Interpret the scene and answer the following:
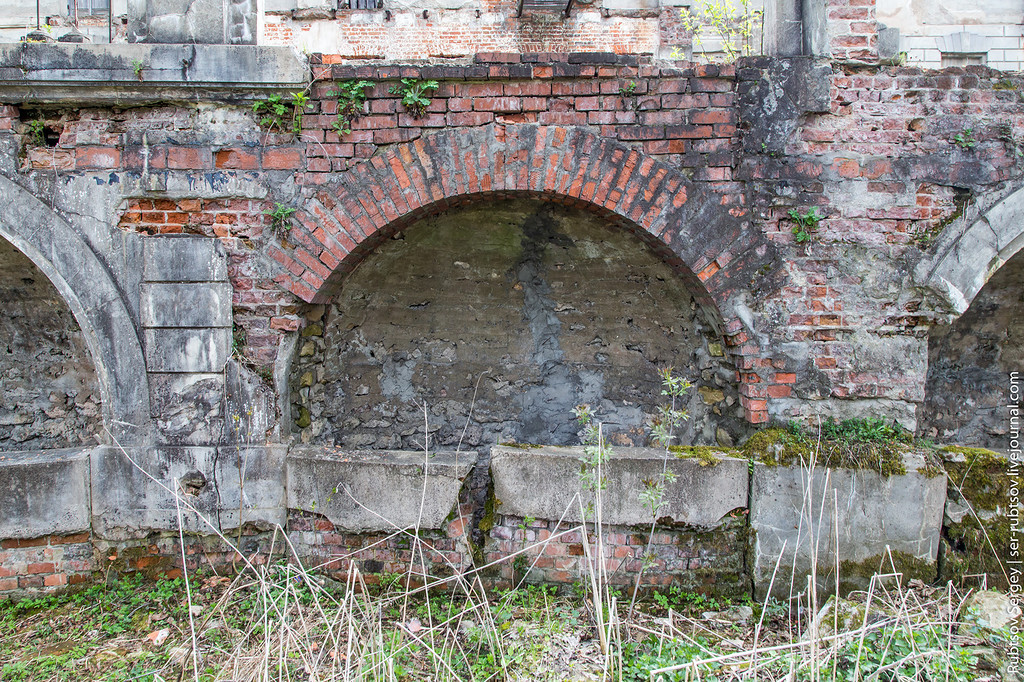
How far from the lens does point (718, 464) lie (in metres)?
2.88

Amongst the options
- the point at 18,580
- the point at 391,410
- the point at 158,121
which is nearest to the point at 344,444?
the point at 391,410

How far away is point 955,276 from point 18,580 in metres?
5.26

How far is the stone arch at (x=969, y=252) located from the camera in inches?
112

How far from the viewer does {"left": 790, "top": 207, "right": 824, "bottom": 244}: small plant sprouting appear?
286 centimetres

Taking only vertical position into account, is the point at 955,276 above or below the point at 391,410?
above

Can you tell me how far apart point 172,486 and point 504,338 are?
2.17 metres

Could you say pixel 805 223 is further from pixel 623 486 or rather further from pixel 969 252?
pixel 623 486

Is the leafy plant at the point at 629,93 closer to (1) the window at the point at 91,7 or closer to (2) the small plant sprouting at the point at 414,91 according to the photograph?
(2) the small plant sprouting at the point at 414,91

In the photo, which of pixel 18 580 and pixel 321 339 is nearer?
pixel 18 580

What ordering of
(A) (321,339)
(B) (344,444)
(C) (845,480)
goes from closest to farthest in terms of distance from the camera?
(C) (845,480) → (A) (321,339) → (B) (344,444)

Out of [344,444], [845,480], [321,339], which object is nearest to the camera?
[845,480]

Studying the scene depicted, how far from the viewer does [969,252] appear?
112 inches

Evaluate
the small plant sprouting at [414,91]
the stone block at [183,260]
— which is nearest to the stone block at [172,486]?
the stone block at [183,260]

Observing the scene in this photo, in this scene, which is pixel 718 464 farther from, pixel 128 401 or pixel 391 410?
pixel 128 401
